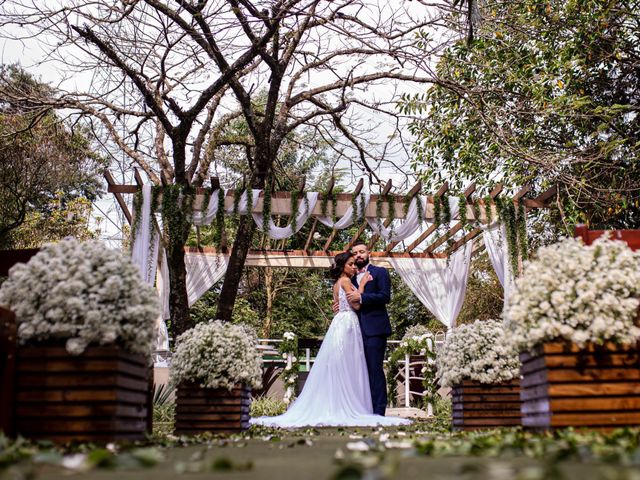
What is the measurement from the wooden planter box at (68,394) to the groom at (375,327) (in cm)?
448

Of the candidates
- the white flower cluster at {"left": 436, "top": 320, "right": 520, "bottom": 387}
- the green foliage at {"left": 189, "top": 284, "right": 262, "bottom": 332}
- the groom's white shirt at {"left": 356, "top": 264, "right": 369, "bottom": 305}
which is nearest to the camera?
the white flower cluster at {"left": 436, "top": 320, "right": 520, "bottom": 387}

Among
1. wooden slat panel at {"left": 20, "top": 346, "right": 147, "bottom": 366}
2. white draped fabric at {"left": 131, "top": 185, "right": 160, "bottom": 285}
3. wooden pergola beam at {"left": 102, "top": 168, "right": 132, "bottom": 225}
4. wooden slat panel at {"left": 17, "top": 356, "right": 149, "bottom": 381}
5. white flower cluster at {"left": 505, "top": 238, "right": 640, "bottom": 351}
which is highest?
wooden pergola beam at {"left": 102, "top": 168, "right": 132, "bottom": 225}

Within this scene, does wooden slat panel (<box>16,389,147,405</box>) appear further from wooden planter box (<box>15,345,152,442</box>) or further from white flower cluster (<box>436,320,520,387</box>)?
white flower cluster (<box>436,320,520,387</box>)

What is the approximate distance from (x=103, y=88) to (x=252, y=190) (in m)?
2.83

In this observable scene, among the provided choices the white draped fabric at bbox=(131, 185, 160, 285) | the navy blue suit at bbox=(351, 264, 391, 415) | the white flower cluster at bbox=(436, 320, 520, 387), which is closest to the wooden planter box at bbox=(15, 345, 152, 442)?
the white flower cluster at bbox=(436, 320, 520, 387)

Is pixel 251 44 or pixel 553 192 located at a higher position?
pixel 251 44

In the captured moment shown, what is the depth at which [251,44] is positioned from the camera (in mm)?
8578

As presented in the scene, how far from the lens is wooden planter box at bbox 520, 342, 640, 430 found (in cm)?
373

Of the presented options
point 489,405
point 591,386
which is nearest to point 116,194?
point 489,405

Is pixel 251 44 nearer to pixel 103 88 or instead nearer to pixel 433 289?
pixel 103 88

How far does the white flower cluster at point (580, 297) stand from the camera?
3.76 metres

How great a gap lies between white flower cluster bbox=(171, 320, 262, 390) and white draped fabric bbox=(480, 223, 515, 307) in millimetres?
5363

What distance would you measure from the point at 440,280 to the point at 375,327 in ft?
18.7

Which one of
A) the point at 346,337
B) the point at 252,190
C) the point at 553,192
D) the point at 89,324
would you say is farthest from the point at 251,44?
the point at 89,324
